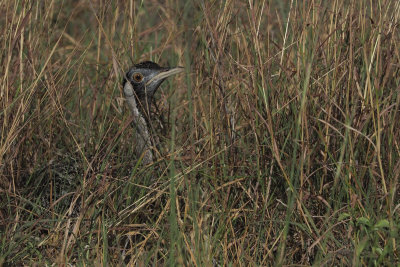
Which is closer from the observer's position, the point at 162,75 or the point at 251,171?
the point at 251,171

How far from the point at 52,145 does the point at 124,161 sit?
0.43 m

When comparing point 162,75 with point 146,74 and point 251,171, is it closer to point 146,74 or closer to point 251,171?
point 146,74

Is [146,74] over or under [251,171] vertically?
over

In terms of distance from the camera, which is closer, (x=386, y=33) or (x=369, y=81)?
(x=369, y=81)

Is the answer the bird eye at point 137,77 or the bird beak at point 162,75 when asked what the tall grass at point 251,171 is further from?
the bird eye at point 137,77

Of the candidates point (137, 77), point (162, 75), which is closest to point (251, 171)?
point (162, 75)

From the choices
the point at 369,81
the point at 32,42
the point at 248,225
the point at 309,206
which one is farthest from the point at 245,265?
the point at 32,42

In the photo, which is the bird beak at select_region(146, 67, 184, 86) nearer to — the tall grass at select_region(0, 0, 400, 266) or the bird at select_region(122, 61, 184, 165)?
the bird at select_region(122, 61, 184, 165)

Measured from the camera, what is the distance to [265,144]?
3756 millimetres

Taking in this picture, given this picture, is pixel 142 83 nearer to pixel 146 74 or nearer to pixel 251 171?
pixel 146 74

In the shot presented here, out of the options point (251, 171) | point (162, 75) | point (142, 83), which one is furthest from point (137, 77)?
point (251, 171)

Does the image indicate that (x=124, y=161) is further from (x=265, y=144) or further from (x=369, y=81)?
(x=369, y=81)

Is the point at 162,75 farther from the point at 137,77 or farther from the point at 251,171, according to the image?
the point at 251,171

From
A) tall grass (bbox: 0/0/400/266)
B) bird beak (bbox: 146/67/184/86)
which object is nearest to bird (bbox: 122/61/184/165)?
bird beak (bbox: 146/67/184/86)
